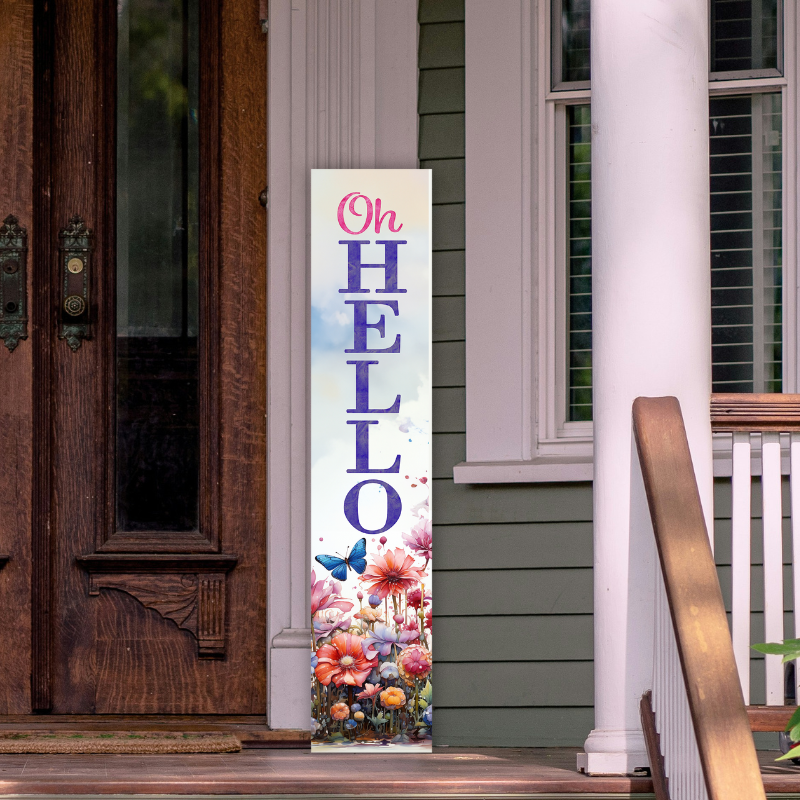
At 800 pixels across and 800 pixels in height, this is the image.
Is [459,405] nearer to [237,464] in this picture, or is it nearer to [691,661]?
[237,464]

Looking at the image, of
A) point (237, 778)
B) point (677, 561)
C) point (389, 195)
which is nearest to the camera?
point (677, 561)

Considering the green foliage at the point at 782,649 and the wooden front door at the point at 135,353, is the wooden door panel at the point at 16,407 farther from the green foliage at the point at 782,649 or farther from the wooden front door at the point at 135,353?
the green foliage at the point at 782,649

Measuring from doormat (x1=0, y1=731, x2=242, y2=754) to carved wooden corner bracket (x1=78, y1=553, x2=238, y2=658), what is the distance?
0.36m

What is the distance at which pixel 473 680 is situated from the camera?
11.0ft

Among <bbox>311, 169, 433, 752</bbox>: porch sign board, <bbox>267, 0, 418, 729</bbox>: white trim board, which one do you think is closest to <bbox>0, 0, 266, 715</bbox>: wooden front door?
<bbox>267, 0, 418, 729</bbox>: white trim board

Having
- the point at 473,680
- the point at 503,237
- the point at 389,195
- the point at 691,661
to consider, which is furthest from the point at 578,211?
the point at 691,661

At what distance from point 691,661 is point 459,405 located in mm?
1530

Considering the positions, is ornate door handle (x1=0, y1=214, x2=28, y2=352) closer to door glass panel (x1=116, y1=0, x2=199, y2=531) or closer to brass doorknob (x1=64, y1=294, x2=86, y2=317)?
brass doorknob (x1=64, y1=294, x2=86, y2=317)

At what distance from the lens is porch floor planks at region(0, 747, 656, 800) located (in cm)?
240

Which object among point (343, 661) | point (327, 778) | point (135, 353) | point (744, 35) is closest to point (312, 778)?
point (327, 778)

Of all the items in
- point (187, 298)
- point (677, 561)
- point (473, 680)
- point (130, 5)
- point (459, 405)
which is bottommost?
point (473, 680)

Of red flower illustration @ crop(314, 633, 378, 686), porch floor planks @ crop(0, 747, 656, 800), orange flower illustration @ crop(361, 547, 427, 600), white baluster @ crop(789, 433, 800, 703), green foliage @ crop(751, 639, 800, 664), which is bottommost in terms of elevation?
porch floor planks @ crop(0, 747, 656, 800)

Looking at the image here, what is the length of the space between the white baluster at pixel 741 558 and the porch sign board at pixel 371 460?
959mm

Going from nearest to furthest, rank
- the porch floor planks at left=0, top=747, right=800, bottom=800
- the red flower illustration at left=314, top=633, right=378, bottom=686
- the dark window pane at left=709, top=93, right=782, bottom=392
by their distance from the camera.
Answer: the porch floor planks at left=0, top=747, right=800, bottom=800 → the red flower illustration at left=314, top=633, right=378, bottom=686 → the dark window pane at left=709, top=93, right=782, bottom=392
